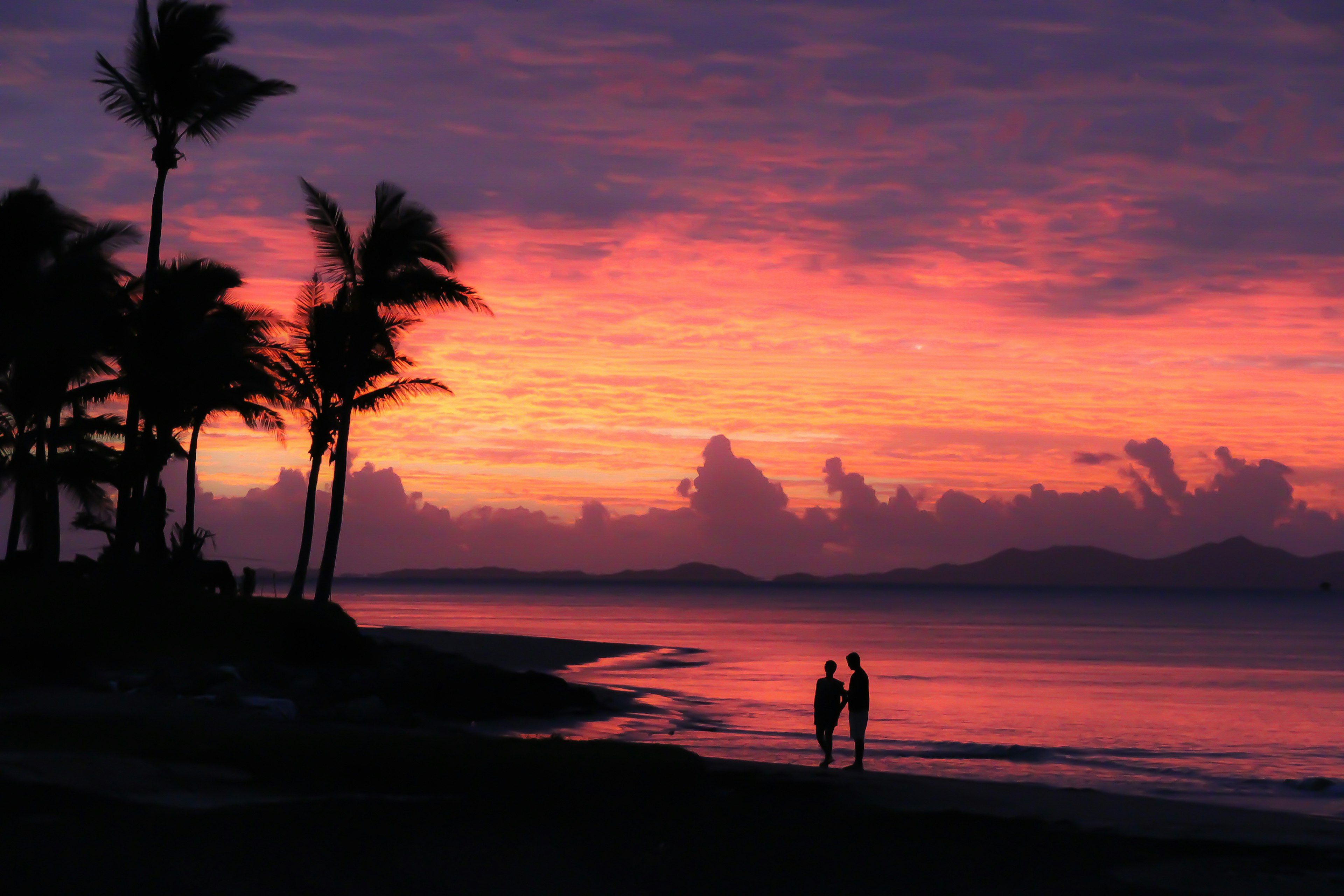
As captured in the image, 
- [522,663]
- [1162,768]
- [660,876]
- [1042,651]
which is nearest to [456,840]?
[660,876]

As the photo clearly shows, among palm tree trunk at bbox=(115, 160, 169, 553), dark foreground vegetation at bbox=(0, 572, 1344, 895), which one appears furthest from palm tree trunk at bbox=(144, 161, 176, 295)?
dark foreground vegetation at bbox=(0, 572, 1344, 895)

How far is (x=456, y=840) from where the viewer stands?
393 inches

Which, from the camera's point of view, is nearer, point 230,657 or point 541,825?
point 541,825

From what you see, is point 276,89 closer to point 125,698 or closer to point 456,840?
point 125,698

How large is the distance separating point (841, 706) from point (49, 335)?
68.5 ft

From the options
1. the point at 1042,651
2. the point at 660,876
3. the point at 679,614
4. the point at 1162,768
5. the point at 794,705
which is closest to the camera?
the point at 660,876

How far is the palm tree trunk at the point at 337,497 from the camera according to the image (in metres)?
33.3

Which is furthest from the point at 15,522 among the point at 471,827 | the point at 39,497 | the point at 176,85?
the point at 471,827

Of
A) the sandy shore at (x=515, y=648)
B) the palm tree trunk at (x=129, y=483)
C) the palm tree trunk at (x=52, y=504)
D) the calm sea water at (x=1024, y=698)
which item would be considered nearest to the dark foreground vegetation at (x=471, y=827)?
the calm sea water at (x=1024, y=698)

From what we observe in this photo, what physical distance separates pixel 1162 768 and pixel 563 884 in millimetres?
16225

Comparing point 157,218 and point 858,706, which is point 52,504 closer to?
point 157,218

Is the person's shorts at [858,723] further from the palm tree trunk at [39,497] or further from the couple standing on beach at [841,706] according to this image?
the palm tree trunk at [39,497]

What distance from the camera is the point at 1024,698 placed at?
3488 cm

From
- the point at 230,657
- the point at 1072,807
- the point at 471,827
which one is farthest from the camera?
the point at 230,657
